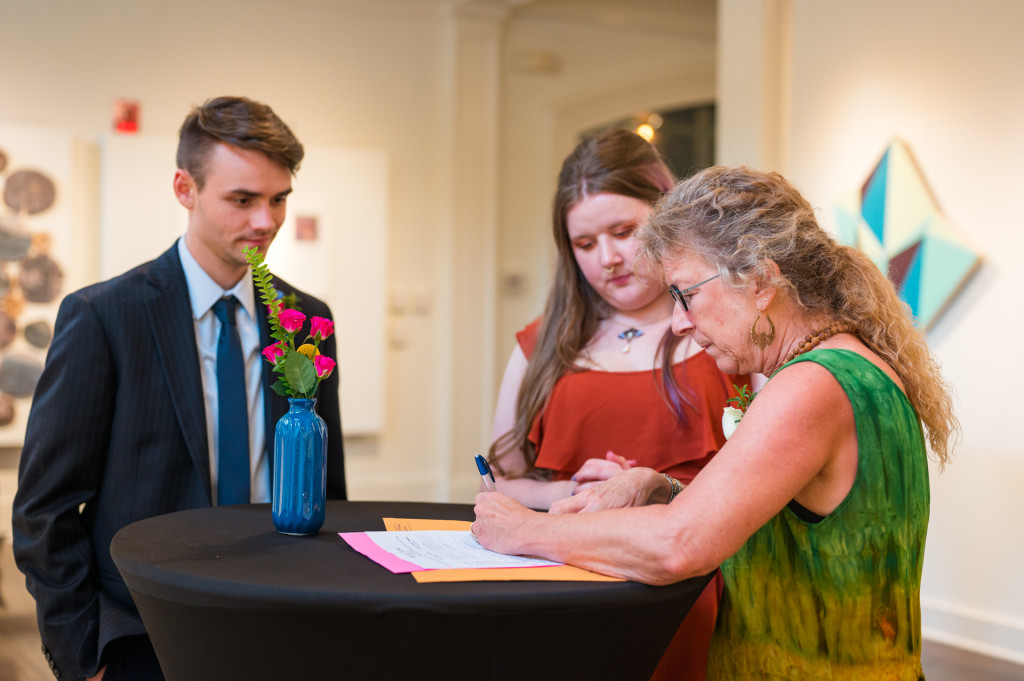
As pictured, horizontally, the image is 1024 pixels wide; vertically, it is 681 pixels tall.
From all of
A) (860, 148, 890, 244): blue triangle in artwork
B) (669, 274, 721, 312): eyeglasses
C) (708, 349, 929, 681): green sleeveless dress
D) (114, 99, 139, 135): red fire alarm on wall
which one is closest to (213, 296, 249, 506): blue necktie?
(669, 274, 721, 312): eyeglasses

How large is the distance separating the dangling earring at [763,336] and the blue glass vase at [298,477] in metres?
0.81

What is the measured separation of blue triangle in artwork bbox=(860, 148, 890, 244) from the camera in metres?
4.86

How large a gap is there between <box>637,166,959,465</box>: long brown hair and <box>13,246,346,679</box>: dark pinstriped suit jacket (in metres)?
1.16

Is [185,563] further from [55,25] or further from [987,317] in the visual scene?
[55,25]

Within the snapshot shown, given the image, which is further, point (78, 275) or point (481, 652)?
point (78, 275)

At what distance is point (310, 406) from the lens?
5.98 ft

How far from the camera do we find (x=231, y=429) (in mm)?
2232

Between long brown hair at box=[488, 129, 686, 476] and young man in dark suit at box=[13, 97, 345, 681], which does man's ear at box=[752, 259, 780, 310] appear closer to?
long brown hair at box=[488, 129, 686, 476]

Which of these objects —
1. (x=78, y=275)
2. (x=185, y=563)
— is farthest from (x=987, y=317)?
(x=78, y=275)

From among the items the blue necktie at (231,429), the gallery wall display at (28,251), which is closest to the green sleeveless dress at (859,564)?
the blue necktie at (231,429)

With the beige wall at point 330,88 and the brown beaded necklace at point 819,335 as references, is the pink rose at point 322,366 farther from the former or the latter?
the beige wall at point 330,88

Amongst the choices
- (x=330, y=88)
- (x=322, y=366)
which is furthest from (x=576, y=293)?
(x=330, y=88)

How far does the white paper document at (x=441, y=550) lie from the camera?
4.92 feet

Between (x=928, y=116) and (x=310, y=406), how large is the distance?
397 centimetres
